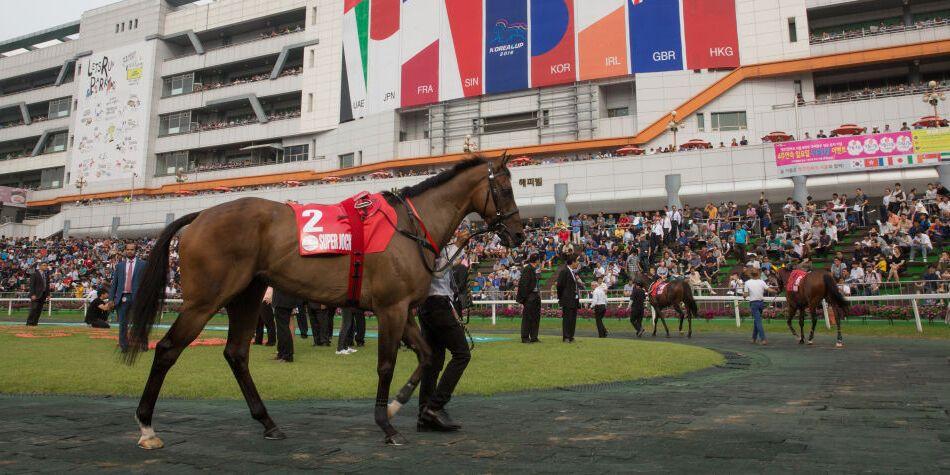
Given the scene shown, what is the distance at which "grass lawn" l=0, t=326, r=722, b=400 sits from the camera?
7.19m

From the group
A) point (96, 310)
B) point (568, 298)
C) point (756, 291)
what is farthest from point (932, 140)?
point (96, 310)

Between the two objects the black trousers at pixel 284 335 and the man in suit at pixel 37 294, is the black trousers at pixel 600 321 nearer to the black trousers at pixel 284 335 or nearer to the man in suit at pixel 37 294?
the black trousers at pixel 284 335

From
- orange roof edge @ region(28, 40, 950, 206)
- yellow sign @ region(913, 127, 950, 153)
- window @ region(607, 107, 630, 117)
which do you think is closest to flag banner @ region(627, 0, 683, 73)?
orange roof edge @ region(28, 40, 950, 206)

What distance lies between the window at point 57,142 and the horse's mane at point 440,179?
7230 centimetres

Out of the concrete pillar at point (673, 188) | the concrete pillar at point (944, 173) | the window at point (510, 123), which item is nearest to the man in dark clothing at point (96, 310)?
the concrete pillar at point (673, 188)

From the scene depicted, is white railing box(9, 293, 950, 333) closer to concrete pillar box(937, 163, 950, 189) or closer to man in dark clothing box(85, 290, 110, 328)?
man in dark clothing box(85, 290, 110, 328)

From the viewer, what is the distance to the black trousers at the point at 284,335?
9883 millimetres

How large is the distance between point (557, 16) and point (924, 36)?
22.4 m

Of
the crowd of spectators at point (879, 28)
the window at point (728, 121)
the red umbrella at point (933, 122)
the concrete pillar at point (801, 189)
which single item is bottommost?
the concrete pillar at point (801, 189)

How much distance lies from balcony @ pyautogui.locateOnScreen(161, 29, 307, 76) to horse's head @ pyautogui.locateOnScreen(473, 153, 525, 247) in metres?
51.9

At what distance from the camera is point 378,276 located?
5.14m

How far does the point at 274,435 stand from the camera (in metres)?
4.72

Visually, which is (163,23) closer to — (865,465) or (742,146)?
(742,146)

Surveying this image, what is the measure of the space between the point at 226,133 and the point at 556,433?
2229 inches
